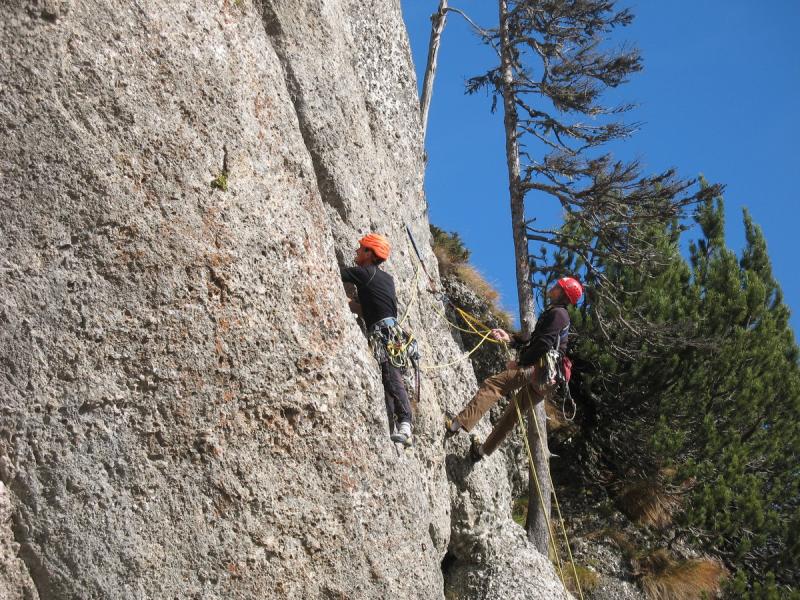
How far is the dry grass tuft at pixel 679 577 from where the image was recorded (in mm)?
13430

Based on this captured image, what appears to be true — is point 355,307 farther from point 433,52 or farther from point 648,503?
point 433,52

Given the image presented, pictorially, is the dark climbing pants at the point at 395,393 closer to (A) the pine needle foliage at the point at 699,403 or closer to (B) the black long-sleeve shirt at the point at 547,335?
(B) the black long-sleeve shirt at the point at 547,335

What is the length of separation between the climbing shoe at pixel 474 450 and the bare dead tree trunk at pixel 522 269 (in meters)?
2.96

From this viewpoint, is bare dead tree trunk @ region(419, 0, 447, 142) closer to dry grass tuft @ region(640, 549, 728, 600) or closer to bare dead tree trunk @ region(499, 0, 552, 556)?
bare dead tree trunk @ region(499, 0, 552, 556)


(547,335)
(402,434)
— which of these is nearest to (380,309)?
(402,434)

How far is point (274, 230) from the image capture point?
7.45m

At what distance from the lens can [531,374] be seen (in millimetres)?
10266

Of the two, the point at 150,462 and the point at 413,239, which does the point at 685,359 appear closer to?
the point at 413,239

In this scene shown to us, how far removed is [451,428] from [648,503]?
6.02 metres

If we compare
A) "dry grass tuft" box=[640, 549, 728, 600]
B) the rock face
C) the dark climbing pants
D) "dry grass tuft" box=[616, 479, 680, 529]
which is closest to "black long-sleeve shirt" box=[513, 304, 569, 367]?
the dark climbing pants

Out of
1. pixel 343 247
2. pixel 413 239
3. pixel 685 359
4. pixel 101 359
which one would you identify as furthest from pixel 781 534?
pixel 101 359

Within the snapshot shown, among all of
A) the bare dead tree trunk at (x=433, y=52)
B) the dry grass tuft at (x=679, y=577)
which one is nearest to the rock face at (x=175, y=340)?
the dry grass tuft at (x=679, y=577)

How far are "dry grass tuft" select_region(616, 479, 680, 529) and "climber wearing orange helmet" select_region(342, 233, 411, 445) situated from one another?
723cm

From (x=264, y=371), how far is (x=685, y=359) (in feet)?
30.7
